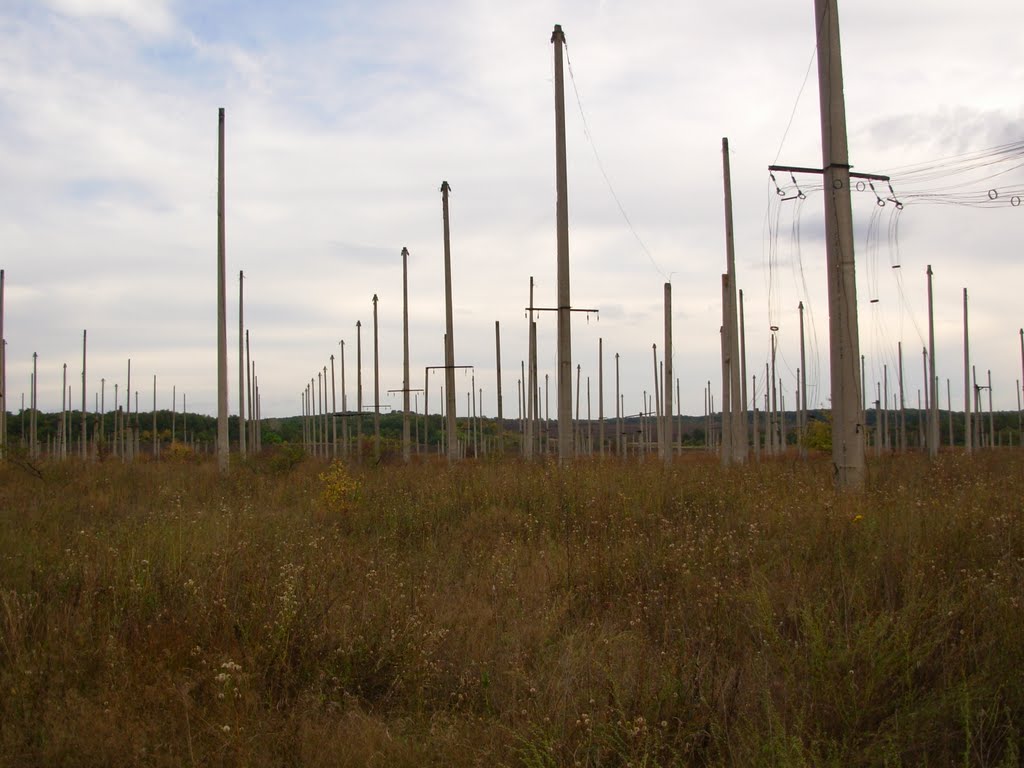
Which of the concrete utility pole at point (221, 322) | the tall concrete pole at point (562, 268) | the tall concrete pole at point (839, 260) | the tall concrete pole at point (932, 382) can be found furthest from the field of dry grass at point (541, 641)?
the tall concrete pole at point (932, 382)

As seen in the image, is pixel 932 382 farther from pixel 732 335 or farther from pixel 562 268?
pixel 562 268

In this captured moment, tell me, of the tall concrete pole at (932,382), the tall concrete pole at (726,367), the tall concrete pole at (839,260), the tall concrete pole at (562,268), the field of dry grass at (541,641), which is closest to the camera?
the field of dry grass at (541,641)

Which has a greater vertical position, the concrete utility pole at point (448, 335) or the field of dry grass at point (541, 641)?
the concrete utility pole at point (448, 335)

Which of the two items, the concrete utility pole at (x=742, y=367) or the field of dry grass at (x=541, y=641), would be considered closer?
the field of dry grass at (x=541, y=641)

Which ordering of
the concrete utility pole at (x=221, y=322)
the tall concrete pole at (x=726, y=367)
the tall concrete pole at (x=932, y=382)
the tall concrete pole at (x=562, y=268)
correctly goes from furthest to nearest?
the tall concrete pole at (x=932, y=382) → the tall concrete pole at (x=726, y=367) → the concrete utility pole at (x=221, y=322) → the tall concrete pole at (x=562, y=268)

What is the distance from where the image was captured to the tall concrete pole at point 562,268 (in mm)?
15266

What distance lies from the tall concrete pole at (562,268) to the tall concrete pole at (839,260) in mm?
5614

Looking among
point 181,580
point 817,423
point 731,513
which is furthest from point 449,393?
point 817,423

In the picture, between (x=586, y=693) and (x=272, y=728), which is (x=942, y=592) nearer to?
(x=586, y=693)

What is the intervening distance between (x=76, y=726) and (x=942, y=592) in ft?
16.8

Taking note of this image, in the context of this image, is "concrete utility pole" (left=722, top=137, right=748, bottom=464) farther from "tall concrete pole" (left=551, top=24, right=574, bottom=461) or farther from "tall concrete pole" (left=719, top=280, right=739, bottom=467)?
"tall concrete pole" (left=551, top=24, right=574, bottom=461)

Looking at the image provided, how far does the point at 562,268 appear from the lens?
15.5 meters

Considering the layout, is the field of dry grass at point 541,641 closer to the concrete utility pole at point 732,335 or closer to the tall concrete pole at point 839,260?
the tall concrete pole at point 839,260

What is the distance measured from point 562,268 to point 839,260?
6095 millimetres
